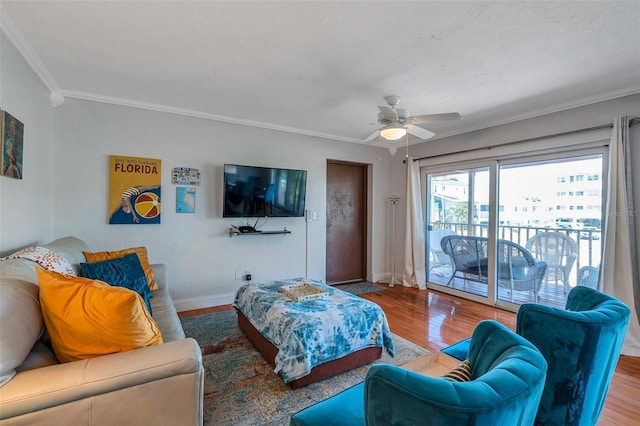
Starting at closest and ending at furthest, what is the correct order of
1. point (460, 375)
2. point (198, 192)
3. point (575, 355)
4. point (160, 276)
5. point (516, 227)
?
point (460, 375), point (575, 355), point (160, 276), point (198, 192), point (516, 227)

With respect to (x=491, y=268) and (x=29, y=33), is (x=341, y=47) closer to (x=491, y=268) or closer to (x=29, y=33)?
(x=29, y=33)

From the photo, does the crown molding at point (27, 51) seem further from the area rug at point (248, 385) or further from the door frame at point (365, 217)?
the door frame at point (365, 217)

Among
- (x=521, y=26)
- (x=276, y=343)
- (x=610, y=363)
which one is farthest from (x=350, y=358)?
(x=521, y=26)

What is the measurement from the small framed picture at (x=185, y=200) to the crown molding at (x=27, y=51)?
145 cm

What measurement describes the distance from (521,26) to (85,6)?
265 cm

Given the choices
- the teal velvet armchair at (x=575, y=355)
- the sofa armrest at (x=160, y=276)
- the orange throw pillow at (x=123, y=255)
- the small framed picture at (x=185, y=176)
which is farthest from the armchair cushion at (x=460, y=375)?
the small framed picture at (x=185, y=176)

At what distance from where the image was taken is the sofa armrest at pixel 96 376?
3.34 ft

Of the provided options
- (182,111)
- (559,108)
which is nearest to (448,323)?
(559,108)

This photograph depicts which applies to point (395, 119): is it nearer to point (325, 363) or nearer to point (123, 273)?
point (325, 363)

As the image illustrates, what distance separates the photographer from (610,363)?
1160 millimetres

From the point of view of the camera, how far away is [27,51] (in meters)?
2.14

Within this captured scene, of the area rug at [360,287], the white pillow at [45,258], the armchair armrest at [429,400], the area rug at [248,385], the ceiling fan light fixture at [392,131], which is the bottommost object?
the area rug at [248,385]

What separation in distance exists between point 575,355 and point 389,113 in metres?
2.21

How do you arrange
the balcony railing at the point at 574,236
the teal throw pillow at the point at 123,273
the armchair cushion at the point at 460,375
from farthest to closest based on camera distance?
1. the balcony railing at the point at 574,236
2. the teal throw pillow at the point at 123,273
3. the armchair cushion at the point at 460,375
